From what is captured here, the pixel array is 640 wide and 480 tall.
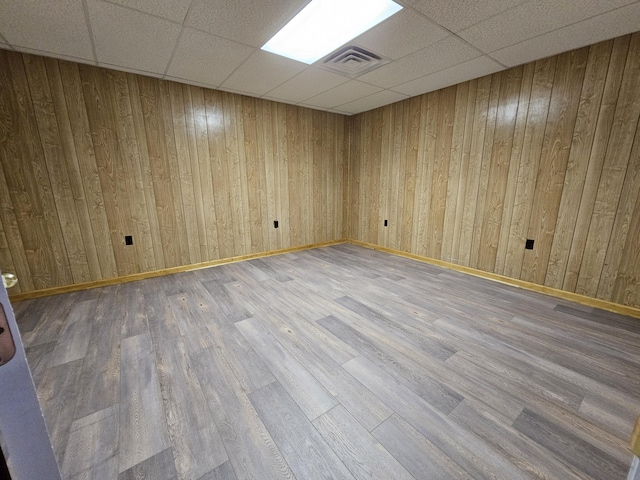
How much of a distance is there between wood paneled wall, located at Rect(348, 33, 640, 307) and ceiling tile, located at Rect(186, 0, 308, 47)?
2.31m

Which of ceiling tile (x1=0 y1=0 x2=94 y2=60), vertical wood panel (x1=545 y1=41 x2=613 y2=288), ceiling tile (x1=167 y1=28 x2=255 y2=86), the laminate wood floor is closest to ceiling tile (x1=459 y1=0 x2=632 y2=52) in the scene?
vertical wood panel (x1=545 y1=41 x2=613 y2=288)

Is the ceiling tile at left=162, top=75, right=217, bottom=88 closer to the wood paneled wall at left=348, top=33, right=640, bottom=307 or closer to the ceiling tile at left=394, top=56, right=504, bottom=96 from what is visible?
the ceiling tile at left=394, top=56, right=504, bottom=96

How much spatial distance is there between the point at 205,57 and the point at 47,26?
1047 mm

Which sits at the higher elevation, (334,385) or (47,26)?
(47,26)

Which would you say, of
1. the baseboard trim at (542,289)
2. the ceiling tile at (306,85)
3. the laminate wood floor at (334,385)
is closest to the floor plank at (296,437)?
the laminate wood floor at (334,385)

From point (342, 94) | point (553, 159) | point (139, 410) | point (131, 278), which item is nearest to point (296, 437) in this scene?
point (139, 410)

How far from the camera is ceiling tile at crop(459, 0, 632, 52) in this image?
1664 mm

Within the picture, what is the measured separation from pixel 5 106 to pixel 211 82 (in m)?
1.81

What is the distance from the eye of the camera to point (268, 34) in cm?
200

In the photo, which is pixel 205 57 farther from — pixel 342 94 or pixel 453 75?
pixel 453 75

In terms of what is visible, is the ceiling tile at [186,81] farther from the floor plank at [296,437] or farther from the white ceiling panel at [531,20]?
the floor plank at [296,437]

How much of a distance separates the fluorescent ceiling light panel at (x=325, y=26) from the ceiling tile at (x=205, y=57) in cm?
32

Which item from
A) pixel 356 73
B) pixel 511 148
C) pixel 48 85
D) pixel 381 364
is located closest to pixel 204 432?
pixel 381 364

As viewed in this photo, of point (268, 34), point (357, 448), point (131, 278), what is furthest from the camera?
point (131, 278)
